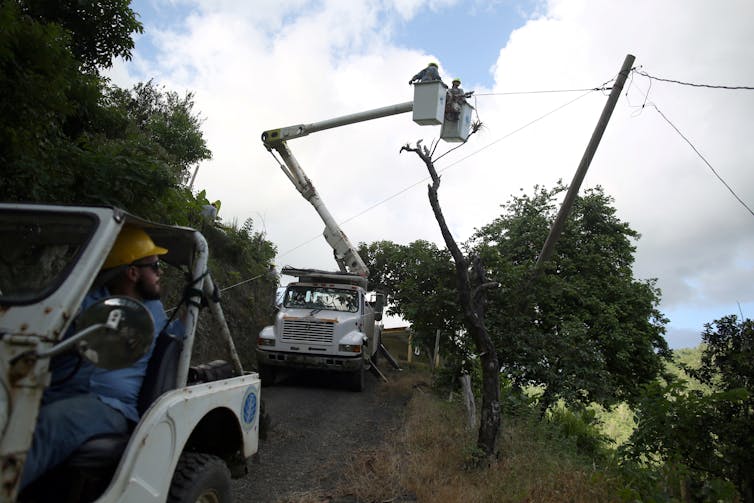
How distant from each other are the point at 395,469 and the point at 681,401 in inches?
147

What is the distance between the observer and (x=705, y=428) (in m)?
6.39

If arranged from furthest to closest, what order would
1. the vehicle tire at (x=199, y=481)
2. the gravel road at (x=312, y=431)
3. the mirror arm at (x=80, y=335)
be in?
the gravel road at (x=312, y=431)
the vehicle tire at (x=199, y=481)
the mirror arm at (x=80, y=335)

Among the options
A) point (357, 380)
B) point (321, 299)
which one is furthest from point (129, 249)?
point (321, 299)

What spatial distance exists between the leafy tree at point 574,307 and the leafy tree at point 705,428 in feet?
9.89

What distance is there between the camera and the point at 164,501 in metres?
2.26

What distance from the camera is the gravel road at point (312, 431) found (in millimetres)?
5156

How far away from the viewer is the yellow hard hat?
8.60ft

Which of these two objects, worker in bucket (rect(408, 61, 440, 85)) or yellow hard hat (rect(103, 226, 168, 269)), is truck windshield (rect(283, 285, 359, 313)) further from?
yellow hard hat (rect(103, 226, 168, 269))

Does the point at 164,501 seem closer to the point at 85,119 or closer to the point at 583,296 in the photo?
the point at 85,119

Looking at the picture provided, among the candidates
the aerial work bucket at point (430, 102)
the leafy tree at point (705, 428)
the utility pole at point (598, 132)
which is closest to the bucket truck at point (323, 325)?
the aerial work bucket at point (430, 102)

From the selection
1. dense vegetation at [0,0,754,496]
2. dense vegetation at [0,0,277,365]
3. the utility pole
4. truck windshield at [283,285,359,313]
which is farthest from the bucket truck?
dense vegetation at [0,0,277,365]

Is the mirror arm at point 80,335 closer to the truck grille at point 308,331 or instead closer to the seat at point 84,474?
the seat at point 84,474

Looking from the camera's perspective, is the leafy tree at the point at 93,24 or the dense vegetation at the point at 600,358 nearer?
the dense vegetation at the point at 600,358

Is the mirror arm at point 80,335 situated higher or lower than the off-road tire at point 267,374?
higher
